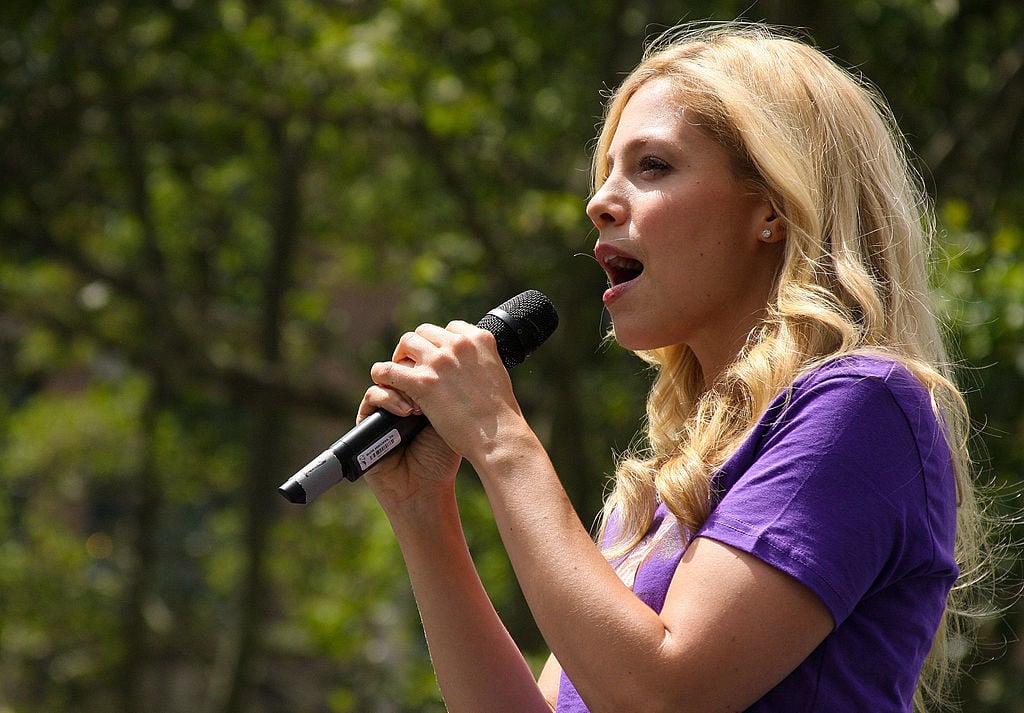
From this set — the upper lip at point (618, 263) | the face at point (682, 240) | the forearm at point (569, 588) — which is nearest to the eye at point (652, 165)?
the face at point (682, 240)

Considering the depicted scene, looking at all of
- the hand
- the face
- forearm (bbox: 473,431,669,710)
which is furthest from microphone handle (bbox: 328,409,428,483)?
the face

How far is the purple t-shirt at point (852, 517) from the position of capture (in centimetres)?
147

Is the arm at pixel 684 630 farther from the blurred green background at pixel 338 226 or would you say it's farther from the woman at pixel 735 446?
the blurred green background at pixel 338 226

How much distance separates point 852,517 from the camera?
148 centimetres

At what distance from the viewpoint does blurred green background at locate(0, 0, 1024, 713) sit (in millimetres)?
6027

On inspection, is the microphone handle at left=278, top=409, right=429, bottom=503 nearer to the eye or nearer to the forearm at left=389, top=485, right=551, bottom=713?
the forearm at left=389, top=485, right=551, bottom=713

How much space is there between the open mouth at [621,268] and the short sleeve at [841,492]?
36cm

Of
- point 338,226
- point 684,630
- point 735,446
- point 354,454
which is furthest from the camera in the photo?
point 338,226

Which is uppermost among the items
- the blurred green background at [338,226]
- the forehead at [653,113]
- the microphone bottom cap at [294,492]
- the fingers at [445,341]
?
the forehead at [653,113]

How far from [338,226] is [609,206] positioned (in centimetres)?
850

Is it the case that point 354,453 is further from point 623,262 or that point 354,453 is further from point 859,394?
point 859,394

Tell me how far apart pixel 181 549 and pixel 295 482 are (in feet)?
52.3

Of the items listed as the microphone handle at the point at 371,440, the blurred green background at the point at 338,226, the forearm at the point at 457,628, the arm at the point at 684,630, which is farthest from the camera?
the blurred green background at the point at 338,226

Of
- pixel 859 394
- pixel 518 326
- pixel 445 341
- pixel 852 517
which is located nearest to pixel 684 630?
pixel 852 517
